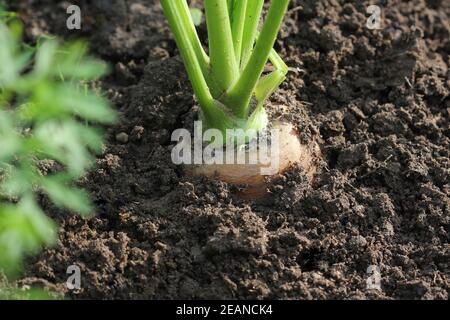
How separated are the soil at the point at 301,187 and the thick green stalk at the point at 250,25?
161mm

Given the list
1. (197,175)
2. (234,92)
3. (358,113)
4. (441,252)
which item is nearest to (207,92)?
(234,92)

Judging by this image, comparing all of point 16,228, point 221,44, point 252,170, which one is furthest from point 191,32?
point 16,228

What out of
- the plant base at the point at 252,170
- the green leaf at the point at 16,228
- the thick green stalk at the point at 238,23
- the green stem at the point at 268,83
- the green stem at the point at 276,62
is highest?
the thick green stalk at the point at 238,23

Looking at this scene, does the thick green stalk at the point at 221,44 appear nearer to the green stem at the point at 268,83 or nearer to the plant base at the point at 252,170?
the green stem at the point at 268,83

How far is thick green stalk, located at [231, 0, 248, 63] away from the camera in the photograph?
1.90m

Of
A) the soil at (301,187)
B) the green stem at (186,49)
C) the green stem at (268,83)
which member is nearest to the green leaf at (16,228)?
the soil at (301,187)

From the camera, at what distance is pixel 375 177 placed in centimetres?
203

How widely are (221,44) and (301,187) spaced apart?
40 cm

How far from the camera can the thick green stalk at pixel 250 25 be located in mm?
1925

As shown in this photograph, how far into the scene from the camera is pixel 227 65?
1897mm

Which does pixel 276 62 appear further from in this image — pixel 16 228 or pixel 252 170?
pixel 16 228

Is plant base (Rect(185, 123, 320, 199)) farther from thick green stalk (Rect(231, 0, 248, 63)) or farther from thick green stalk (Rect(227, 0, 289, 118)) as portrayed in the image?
thick green stalk (Rect(231, 0, 248, 63))
